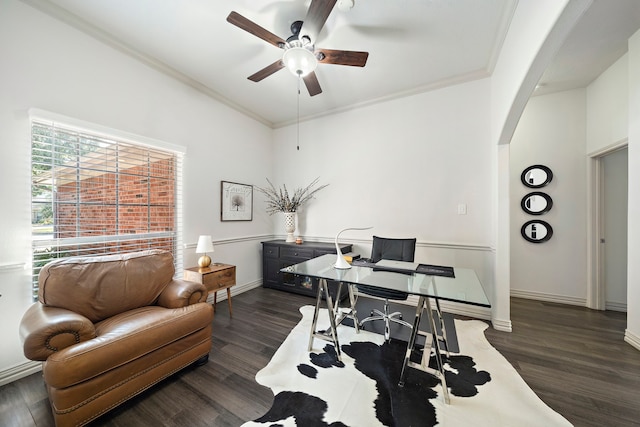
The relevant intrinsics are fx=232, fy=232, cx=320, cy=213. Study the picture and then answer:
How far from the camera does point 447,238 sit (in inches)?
121

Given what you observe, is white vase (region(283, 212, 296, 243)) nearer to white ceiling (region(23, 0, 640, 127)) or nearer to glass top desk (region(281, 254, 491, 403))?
glass top desk (region(281, 254, 491, 403))

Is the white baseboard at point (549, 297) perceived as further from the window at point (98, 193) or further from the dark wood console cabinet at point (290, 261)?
the window at point (98, 193)

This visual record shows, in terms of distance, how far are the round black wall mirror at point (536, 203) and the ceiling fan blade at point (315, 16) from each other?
361cm

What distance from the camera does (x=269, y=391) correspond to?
165cm

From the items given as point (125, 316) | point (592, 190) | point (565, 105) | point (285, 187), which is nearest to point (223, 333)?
point (125, 316)

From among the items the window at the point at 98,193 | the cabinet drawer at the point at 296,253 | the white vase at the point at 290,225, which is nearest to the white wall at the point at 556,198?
the cabinet drawer at the point at 296,253

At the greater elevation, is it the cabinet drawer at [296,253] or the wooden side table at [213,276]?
the cabinet drawer at [296,253]

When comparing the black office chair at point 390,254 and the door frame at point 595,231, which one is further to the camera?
the door frame at point 595,231

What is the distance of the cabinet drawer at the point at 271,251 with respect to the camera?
385 cm

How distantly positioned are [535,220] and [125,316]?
493cm

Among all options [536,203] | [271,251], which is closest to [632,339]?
[536,203]

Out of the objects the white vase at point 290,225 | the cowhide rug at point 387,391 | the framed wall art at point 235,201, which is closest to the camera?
the cowhide rug at point 387,391

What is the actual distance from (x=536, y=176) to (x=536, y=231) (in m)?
0.79

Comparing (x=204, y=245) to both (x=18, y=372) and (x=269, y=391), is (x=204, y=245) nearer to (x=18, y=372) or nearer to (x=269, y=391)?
(x=18, y=372)
